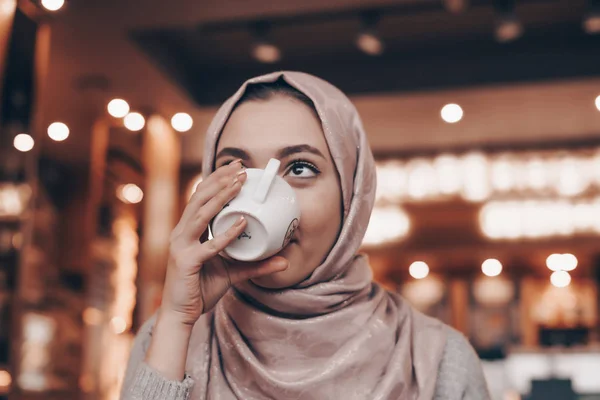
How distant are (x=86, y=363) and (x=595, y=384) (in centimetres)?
303

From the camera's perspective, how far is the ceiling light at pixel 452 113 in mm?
4648

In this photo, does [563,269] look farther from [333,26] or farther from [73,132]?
[73,132]

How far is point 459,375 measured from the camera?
917 mm

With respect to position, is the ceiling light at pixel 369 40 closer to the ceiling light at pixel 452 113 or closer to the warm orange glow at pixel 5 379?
the ceiling light at pixel 452 113

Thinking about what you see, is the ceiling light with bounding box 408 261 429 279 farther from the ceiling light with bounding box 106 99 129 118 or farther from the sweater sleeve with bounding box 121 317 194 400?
the sweater sleeve with bounding box 121 317 194 400

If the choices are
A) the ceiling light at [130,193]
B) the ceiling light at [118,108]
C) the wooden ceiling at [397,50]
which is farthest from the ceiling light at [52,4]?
the ceiling light at [130,193]

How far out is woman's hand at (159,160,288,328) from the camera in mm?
785

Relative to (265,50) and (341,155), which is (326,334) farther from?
(265,50)

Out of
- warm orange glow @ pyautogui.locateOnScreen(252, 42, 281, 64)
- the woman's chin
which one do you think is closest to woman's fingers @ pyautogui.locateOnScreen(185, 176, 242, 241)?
the woman's chin

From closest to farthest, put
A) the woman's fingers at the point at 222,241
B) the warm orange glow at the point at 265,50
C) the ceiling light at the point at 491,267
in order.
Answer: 1. the woman's fingers at the point at 222,241
2. the warm orange glow at the point at 265,50
3. the ceiling light at the point at 491,267

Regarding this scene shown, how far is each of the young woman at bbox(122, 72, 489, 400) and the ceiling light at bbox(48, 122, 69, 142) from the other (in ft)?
14.8

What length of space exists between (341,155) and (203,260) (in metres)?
0.24

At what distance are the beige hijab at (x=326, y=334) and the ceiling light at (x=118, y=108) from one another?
3921 millimetres

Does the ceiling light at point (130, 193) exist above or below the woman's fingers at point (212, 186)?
above
